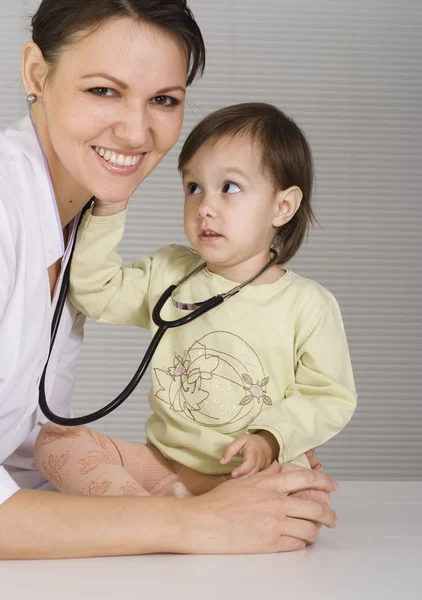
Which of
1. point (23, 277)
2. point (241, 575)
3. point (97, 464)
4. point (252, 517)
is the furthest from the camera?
point (97, 464)

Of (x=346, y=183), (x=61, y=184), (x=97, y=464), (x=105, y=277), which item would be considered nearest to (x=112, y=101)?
(x=61, y=184)

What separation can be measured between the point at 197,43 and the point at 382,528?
94 cm

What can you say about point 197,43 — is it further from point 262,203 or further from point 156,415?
point 156,415

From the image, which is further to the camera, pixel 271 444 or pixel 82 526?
pixel 271 444

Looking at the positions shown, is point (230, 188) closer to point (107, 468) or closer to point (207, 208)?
point (207, 208)

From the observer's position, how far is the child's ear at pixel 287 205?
5.69 ft

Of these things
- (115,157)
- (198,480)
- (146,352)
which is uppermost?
(115,157)

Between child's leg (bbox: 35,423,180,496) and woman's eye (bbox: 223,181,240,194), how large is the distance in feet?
1.70

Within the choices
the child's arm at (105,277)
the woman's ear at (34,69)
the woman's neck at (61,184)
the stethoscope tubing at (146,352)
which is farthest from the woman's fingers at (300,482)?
the woman's ear at (34,69)

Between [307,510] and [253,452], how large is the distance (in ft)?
0.46

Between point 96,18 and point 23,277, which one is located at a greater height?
point 96,18

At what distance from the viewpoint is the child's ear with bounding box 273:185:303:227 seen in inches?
68.2

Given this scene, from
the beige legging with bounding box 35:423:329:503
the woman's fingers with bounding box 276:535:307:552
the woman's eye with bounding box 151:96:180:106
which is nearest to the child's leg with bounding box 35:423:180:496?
the beige legging with bounding box 35:423:329:503

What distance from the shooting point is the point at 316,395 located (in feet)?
5.38
